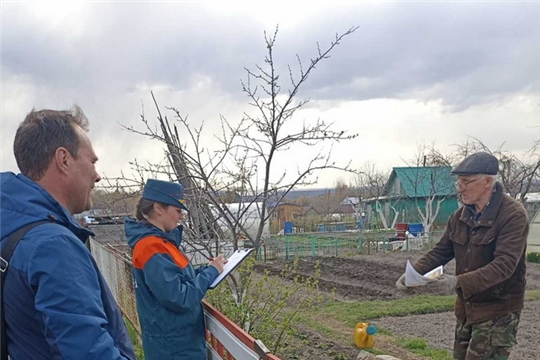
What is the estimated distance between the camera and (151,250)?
3.18 metres

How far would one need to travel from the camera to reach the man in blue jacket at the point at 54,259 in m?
1.59

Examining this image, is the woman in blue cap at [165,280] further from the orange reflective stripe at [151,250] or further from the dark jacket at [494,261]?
the dark jacket at [494,261]

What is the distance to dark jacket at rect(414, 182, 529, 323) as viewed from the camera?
3371 millimetres

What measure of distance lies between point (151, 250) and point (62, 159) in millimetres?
1436

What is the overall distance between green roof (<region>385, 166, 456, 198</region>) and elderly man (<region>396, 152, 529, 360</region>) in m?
24.7

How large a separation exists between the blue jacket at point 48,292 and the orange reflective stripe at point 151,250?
1443mm

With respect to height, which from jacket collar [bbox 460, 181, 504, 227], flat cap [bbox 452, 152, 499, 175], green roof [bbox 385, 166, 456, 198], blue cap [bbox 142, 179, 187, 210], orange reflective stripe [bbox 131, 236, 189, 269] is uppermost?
green roof [bbox 385, 166, 456, 198]

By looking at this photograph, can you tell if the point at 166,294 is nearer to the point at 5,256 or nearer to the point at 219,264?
Result: the point at 219,264

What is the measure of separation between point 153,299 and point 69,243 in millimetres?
1725

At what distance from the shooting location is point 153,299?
3303 mm

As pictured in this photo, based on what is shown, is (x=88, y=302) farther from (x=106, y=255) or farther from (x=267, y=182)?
(x=106, y=255)

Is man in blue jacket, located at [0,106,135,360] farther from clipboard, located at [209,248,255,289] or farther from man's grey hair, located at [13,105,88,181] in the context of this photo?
clipboard, located at [209,248,255,289]

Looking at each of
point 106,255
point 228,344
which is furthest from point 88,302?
point 106,255

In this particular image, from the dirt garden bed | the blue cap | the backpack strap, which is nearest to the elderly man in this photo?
the blue cap
